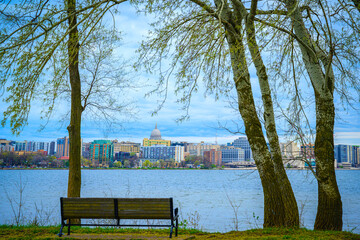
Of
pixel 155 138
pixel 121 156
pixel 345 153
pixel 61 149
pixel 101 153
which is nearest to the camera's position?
pixel 345 153

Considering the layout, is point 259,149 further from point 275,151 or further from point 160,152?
point 160,152

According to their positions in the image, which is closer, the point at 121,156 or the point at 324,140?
the point at 324,140

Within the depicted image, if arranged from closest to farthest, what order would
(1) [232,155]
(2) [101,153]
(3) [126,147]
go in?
(2) [101,153] → (1) [232,155] → (3) [126,147]

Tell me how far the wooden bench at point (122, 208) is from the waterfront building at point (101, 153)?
145729 mm

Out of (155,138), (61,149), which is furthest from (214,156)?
(61,149)

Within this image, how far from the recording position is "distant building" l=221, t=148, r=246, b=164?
494 ft

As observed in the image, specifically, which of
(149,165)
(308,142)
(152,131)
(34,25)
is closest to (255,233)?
(308,142)

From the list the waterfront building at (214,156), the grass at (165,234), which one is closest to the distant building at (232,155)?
the waterfront building at (214,156)

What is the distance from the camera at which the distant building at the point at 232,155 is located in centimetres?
15062

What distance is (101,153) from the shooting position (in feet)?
506

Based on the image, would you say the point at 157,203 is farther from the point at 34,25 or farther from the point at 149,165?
the point at 149,165

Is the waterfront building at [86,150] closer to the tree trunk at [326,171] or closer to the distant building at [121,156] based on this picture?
the distant building at [121,156]

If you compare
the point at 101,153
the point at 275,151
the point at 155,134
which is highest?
the point at 155,134

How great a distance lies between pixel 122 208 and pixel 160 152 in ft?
602
